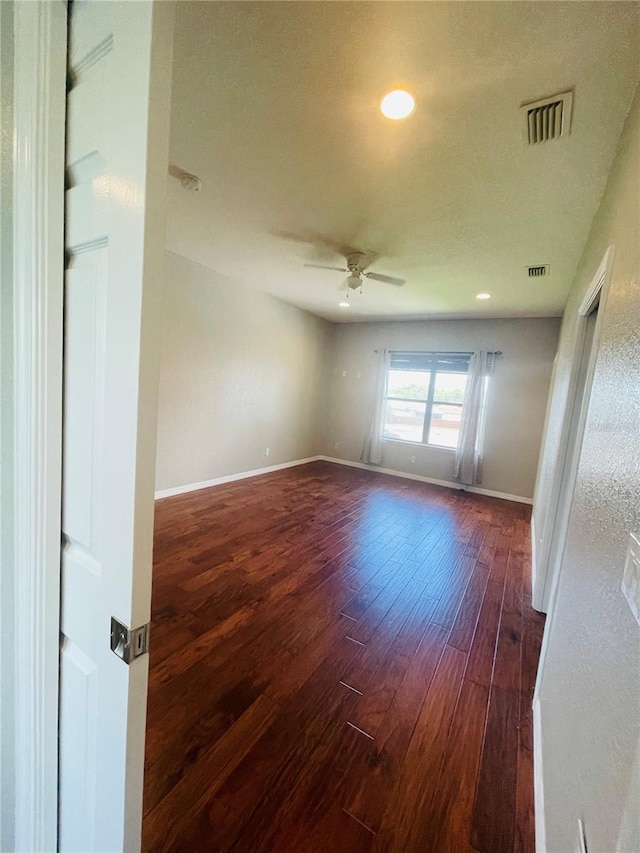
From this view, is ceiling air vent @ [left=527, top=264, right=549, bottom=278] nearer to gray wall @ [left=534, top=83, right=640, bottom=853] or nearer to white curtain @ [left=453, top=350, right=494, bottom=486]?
gray wall @ [left=534, top=83, right=640, bottom=853]

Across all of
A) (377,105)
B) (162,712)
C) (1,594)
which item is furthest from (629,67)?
(162,712)

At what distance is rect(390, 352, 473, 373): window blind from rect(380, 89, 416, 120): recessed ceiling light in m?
4.22

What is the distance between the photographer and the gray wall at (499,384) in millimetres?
4746

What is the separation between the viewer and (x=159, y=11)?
1.57ft

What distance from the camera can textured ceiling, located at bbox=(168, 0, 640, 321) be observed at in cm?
112

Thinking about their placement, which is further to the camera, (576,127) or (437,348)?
(437,348)

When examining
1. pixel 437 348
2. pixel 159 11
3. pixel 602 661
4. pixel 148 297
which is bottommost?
pixel 602 661

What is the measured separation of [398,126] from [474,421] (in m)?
4.31

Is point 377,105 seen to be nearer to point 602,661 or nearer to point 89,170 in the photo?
point 89,170

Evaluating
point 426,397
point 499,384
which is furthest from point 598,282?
point 426,397

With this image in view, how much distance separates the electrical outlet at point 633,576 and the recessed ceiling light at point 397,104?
1750 millimetres

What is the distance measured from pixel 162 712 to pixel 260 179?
281 centimetres

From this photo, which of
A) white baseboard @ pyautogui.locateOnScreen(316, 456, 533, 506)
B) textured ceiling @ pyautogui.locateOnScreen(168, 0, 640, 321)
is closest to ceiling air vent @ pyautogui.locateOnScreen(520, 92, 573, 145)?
textured ceiling @ pyautogui.locateOnScreen(168, 0, 640, 321)

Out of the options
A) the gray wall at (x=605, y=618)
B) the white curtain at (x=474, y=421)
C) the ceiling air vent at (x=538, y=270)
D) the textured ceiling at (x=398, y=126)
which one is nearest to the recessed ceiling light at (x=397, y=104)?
the textured ceiling at (x=398, y=126)
